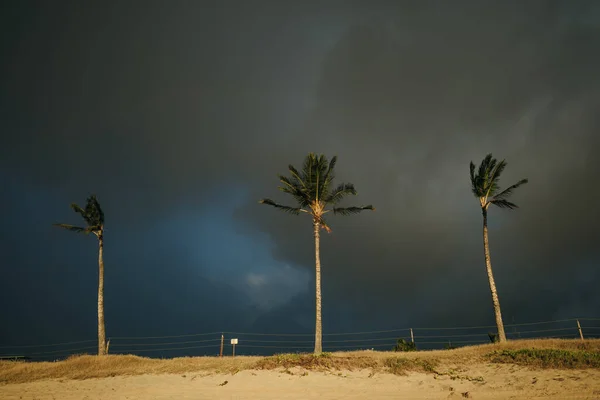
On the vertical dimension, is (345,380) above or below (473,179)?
below

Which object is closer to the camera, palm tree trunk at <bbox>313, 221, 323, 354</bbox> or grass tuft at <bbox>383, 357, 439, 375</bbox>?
grass tuft at <bbox>383, 357, 439, 375</bbox>

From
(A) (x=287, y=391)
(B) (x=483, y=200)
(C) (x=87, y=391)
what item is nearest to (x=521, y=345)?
(B) (x=483, y=200)

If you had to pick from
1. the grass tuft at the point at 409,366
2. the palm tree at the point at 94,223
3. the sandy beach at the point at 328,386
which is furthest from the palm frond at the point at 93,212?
the grass tuft at the point at 409,366

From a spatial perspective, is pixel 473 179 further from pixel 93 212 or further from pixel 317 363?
pixel 93 212

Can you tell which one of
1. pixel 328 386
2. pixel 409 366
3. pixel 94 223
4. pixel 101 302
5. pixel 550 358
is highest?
pixel 94 223

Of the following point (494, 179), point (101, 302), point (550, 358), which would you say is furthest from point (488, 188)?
point (101, 302)

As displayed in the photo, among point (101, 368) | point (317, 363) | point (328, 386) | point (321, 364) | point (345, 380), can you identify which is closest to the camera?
point (328, 386)

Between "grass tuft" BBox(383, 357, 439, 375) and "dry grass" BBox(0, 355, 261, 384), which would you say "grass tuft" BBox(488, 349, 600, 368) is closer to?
"grass tuft" BBox(383, 357, 439, 375)

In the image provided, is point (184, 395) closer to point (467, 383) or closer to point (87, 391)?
point (87, 391)

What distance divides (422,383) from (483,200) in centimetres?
1966

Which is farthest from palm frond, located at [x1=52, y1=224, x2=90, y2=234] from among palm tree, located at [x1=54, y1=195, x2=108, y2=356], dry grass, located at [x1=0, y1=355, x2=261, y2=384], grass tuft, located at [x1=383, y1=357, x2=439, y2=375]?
grass tuft, located at [x1=383, y1=357, x2=439, y2=375]

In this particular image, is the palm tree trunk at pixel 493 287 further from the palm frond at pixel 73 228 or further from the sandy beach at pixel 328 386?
the palm frond at pixel 73 228

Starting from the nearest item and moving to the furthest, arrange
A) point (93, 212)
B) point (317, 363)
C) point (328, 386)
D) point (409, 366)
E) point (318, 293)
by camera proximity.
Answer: point (328, 386) → point (409, 366) → point (317, 363) → point (318, 293) → point (93, 212)

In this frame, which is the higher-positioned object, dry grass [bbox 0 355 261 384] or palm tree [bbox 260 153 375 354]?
palm tree [bbox 260 153 375 354]
